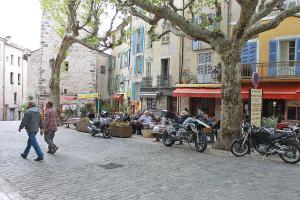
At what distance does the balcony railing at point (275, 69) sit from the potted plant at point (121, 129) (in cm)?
933

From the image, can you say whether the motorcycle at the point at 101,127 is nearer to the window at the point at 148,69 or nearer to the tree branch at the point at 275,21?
the tree branch at the point at 275,21

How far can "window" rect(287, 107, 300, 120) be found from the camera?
24.6 meters

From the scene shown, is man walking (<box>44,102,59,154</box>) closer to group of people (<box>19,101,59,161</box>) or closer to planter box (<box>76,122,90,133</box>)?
group of people (<box>19,101,59,161</box>)

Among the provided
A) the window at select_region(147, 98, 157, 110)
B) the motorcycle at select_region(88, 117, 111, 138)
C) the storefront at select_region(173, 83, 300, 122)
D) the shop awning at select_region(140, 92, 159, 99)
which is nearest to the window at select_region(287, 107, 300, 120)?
the storefront at select_region(173, 83, 300, 122)

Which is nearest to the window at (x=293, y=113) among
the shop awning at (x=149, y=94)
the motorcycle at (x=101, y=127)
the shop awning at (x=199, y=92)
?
the shop awning at (x=199, y=92)

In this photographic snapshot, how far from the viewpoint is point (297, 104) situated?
24.6 metres

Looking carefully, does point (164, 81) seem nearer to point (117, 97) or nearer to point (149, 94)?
point (149, 94)

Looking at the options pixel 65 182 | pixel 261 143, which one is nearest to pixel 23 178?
pixel 65 182

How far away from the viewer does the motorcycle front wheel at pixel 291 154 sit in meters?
12.1

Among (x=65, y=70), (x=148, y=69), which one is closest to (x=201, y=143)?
(x=148, y=69)

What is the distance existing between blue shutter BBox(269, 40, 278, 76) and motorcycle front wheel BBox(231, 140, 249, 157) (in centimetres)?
1273

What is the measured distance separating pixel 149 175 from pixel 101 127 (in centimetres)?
1076

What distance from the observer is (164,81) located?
3434cm

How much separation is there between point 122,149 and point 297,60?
13427 millimetres
